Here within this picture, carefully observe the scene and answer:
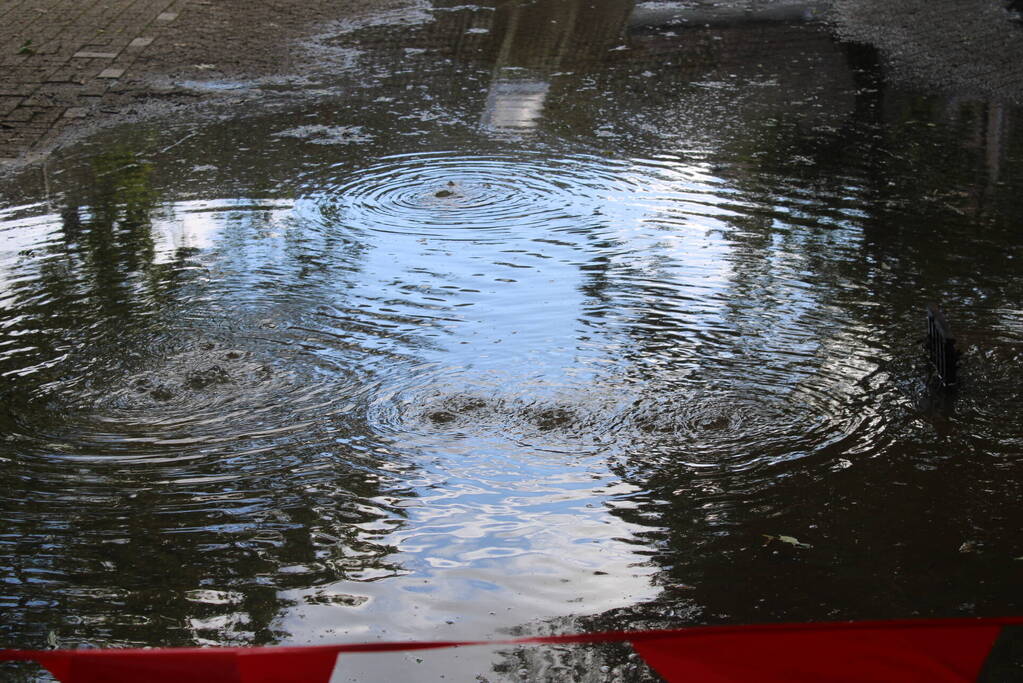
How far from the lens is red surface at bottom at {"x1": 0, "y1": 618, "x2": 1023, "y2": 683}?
2828mm

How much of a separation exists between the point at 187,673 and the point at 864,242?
531 cm

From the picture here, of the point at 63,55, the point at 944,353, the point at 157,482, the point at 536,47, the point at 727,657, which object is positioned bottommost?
the point at 157,482

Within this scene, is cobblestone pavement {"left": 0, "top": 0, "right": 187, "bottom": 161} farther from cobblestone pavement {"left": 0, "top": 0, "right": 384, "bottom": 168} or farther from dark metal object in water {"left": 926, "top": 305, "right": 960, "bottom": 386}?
dark metal object in water {"left": 926, "top": 305, "right": 960, "bottom": 386}

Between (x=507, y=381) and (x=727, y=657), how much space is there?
2.57 m

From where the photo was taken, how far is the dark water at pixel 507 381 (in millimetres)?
3822

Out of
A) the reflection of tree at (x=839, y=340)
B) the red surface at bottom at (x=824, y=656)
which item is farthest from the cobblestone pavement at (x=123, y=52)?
the red surface at bottom at (x=824, y=656)

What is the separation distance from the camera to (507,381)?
207 inches

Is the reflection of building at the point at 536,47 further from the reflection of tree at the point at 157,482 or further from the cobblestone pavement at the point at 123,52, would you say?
the reflection of tree at the point at 157,482

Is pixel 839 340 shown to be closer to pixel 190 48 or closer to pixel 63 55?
pixel 190 48

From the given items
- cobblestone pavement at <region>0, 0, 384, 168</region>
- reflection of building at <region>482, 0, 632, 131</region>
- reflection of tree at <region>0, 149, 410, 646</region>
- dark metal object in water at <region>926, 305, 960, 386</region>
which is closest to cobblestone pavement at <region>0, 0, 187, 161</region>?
cobblestone pavement at <region>0, 0, 384, 168</region>

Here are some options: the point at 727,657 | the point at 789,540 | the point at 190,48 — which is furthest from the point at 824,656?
the point at 190,48

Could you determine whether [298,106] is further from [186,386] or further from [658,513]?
[658,513]

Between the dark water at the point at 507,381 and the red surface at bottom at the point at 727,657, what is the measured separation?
0.51 metres

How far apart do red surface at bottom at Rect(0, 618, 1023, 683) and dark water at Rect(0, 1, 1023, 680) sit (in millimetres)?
513
